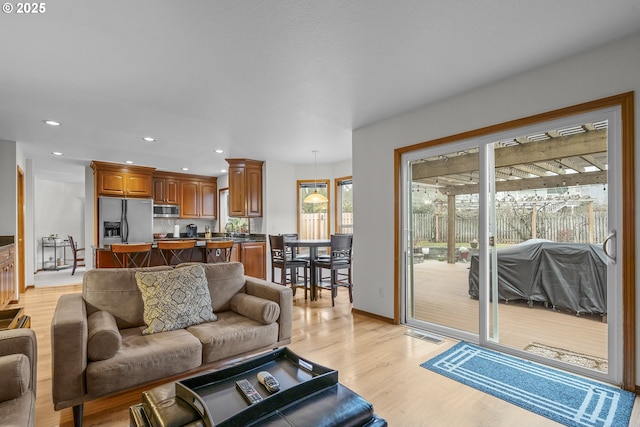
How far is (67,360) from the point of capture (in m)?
1.80

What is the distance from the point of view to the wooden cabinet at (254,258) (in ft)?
19.8

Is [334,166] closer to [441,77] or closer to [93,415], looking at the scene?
[441,77]

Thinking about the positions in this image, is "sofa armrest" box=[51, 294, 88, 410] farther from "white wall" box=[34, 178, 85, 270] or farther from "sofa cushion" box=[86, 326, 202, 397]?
"white wall" box=[34, 178, 85, 270]

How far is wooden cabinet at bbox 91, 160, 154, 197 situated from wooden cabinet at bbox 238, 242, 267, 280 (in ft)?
9.11

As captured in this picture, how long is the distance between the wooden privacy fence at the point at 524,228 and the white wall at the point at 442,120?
0.34 metres

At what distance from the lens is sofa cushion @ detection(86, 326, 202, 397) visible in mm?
1880

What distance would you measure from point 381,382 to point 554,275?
191cm

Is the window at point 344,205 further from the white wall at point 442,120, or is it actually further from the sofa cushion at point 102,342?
the sofa cushion at point 102,342

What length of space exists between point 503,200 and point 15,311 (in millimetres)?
3987

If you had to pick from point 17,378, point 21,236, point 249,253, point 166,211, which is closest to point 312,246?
point 249,253

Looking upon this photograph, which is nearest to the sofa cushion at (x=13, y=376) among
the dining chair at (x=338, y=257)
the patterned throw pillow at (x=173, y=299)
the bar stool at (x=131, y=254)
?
the patterned throw pillow at (x=173, y=299)

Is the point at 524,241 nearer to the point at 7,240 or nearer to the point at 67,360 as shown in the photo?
the point at 67,360

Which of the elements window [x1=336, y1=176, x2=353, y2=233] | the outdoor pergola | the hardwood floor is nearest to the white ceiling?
the outdoor pergola

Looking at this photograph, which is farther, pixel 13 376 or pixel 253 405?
pixel 13 376
